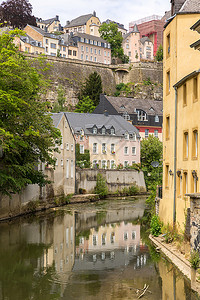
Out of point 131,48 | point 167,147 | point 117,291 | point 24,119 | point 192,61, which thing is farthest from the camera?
point 131,48

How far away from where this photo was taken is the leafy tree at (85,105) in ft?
308

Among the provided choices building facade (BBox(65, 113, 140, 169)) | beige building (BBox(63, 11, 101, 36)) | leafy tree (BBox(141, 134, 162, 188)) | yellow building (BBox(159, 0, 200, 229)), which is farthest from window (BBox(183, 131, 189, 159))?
beige building (BBox(63, 11, 101, 36))

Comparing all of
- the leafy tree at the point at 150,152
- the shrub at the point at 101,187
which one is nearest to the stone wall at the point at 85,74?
the leafy tree at the point at 150,152

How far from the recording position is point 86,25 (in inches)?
5571

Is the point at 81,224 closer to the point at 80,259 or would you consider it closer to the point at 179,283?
the point at 80,259

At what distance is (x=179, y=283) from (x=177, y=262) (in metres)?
2.41

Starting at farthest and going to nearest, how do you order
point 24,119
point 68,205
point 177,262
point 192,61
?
point 68,205, point 24,119, point 192,61, point 177,262

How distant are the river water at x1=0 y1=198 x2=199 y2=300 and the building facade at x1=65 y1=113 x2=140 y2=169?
3053cm

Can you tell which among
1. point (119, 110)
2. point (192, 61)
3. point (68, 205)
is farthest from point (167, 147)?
point (119, 110)

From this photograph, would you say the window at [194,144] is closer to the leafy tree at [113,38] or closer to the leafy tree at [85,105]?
the leafy tree at [85,105]

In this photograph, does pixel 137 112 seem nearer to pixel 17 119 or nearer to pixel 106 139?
pixel 106 139

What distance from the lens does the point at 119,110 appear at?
8681cm

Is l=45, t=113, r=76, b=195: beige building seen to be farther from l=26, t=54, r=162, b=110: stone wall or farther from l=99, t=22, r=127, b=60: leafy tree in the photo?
l=99, t=22, r=127, b=60: leafy tree

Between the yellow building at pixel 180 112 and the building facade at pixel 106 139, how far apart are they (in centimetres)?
3922
